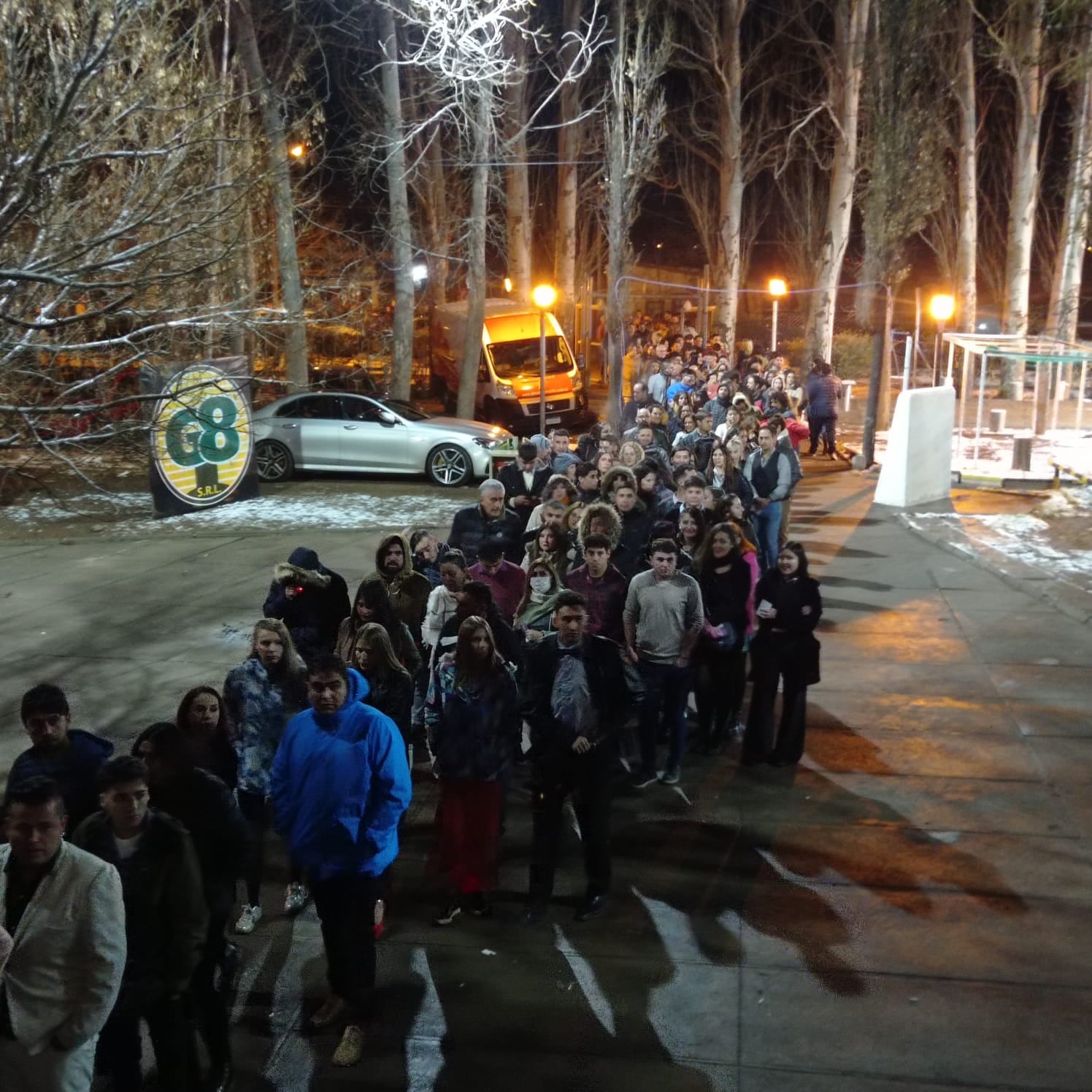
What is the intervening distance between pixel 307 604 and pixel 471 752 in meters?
1.72

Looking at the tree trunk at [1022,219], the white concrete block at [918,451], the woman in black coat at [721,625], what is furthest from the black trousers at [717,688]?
the tree trunk at [1022,219]

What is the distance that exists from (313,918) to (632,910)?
1.49 m

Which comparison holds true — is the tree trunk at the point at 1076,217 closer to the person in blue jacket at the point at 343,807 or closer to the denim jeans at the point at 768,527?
the denim jeans at the point at 768,527

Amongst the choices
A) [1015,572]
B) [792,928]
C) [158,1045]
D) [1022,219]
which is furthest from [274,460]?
[1022,219]

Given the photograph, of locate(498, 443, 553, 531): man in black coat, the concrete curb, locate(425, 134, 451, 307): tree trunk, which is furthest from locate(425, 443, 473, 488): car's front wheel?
locate(425, 134, 451, 307): tree trunk

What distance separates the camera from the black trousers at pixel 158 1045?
3998 millimetres

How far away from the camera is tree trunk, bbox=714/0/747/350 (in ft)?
108

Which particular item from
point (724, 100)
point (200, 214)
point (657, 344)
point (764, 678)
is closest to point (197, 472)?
point (200, 214)

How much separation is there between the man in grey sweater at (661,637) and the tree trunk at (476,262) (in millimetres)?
15713

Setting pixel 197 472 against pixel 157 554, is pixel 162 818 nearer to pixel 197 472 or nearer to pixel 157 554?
pixel 157 554

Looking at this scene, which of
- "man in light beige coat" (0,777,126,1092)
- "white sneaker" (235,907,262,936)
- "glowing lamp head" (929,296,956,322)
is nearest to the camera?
"man in light beige coat" (0,777,126,1092)

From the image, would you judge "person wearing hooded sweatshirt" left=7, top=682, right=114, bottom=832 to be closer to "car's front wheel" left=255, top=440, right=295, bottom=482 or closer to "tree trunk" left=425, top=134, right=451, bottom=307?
"car's front wheel" left=255, top=440, right=295, bottom=482

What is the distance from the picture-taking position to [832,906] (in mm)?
5766

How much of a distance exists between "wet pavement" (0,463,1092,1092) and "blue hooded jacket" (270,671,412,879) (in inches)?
30.6
